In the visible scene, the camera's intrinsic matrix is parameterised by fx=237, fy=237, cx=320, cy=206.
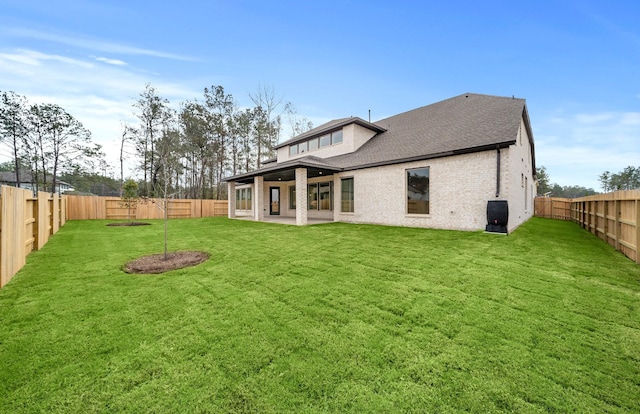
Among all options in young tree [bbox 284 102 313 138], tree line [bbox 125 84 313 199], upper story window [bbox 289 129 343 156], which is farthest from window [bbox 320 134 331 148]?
young tree [bbox 284 102 313 138]

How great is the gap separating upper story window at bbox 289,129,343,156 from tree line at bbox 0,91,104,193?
65.9ft

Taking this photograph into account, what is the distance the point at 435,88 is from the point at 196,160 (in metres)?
24.3

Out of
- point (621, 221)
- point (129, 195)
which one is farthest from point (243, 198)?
point (621, 221)

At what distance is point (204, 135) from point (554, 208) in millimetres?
32326

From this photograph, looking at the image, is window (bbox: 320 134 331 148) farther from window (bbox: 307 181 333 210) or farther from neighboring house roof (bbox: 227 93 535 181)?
window (bbox: 307 181 333 210)

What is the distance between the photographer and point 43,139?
70.0 feet

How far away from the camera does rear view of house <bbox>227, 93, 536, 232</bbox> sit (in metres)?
8.65

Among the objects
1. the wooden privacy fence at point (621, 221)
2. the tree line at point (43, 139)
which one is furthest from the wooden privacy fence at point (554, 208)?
the tree line at point (43, 139)

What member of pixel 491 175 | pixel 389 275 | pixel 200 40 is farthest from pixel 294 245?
pixel 200 40

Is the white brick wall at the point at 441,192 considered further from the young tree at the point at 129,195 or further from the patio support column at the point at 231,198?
the young tree at the point at 129,195

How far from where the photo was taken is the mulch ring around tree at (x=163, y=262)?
4.91 meters

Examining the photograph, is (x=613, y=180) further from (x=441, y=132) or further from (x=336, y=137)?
(x=336, y=137)

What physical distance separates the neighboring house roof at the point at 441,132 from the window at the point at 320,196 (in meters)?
1.99

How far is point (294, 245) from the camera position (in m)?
7.02
